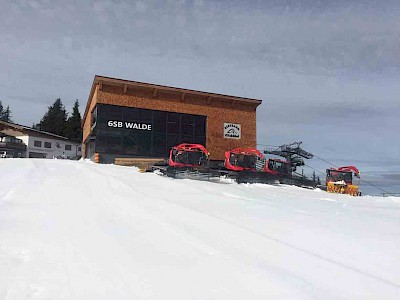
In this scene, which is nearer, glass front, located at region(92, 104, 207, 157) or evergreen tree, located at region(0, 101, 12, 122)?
glass front, located at region(92, 104, 207, 157)

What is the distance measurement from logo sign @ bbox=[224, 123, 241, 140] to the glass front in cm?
273

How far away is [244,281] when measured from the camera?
412cm

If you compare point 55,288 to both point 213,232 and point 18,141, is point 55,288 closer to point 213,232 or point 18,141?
point 213,232

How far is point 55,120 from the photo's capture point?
280ft

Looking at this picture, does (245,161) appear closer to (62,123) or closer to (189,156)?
(189,156)

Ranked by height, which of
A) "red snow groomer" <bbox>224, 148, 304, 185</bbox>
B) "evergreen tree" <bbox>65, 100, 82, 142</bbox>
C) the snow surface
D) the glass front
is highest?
"evergreen tree" <bbox>65, 100, 82, 142</bbox>

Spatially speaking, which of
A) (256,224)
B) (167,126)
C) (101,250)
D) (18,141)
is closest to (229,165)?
(167,126)

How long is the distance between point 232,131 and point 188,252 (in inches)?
1341

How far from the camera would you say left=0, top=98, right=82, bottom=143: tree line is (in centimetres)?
7819

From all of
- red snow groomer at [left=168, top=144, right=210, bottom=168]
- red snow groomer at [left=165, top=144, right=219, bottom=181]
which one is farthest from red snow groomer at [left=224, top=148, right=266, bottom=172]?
red snow groomer at [left=165, top=144, right=219, bottom=181]

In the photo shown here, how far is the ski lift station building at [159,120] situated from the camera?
32.8 meters

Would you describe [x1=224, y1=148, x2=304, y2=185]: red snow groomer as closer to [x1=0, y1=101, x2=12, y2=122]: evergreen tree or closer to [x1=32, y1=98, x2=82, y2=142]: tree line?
[x1=32, y1=98, x2=82, y2=142]: tree line

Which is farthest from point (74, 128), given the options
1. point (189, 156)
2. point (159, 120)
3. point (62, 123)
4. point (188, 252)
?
point (188, 252)

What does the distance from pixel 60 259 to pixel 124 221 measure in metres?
2.60
